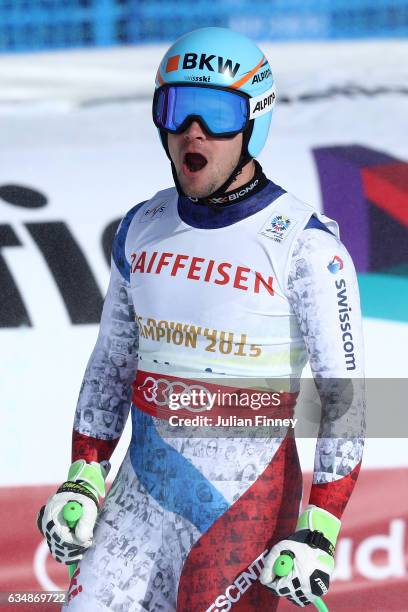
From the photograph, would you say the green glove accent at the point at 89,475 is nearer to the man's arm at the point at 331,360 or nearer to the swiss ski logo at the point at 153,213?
the man's arm at the point at 331,360

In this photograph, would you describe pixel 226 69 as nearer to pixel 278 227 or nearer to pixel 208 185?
pixel 208 185

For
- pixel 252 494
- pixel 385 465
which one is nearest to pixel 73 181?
pixel 385 465

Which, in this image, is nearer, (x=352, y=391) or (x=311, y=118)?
(x=352, y=391)

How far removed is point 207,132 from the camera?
2457mm

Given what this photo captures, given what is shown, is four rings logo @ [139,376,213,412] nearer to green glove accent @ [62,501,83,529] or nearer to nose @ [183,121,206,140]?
green glove accent @ [62,501,83,529]

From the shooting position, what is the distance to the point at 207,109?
8.05ft

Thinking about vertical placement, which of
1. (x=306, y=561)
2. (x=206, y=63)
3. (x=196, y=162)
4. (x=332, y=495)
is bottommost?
(x=306, y=561)

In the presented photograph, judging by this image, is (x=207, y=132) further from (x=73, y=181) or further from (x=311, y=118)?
(x=311, y=118)

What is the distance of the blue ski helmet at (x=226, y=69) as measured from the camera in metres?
2.46

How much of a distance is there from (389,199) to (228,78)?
2199mm

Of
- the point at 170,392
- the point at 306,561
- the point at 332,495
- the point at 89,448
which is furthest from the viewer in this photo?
the point at 89,448

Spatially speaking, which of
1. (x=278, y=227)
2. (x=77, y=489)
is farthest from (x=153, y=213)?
(x=77, y=489)

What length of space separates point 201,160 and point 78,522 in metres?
0.87

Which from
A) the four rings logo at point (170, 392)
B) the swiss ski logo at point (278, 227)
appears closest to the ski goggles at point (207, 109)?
the swiss ski logo at point (278, 227)
